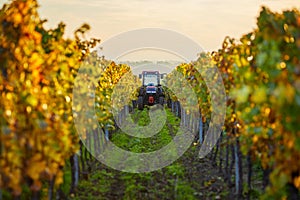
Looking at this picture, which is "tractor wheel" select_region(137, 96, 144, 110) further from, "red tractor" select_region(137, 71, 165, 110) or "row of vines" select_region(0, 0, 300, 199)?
"row of vines" select_region(0, 0, 300, 199)

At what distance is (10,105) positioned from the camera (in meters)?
7.47

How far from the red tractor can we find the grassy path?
818 inches

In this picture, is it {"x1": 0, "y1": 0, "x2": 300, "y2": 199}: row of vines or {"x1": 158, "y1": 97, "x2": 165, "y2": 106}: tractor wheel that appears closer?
{"x1": 0, "y1": 0, "x2": 300, "y2": 199}: row of vines

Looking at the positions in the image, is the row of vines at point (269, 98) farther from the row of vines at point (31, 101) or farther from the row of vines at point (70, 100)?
the row of vines at point (31, 101)

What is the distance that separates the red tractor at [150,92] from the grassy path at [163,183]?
2077cm

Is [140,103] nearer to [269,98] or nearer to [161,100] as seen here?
[161,100]

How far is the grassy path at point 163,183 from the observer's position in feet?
37.5

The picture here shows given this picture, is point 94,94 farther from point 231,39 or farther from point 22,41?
point 22,41

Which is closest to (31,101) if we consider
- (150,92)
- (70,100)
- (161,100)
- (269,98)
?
(269,98)

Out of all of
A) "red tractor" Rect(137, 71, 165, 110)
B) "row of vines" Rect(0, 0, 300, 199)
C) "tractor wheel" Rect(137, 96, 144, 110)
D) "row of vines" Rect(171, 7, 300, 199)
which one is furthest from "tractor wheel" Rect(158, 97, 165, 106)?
"row of vines" Rect(0, 0, 300, 199)

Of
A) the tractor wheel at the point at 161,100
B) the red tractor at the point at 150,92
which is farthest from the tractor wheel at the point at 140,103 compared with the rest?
the tractor wheel at the point at 161,100

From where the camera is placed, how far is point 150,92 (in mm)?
37875

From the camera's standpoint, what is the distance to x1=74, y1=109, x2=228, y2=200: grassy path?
37.5 feet

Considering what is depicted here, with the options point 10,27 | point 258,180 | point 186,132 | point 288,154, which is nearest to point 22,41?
point 10,27
